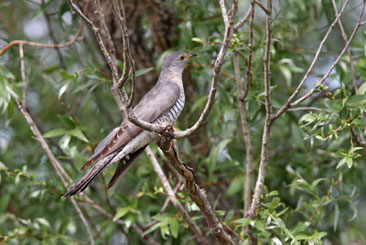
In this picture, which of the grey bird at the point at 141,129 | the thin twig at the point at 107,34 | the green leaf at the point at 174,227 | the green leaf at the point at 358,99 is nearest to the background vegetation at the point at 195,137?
the green leaf at the point at 174,227

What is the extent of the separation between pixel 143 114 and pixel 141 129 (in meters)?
0.22

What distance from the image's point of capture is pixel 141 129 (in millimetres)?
3137

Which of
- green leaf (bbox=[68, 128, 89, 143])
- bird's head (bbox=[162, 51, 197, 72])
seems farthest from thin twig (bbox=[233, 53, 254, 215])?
green leaf (bbox=[68, 128, 89, 143])

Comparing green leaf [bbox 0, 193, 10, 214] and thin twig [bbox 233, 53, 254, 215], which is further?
green leaf [bbox 0, 193, 10, 214]

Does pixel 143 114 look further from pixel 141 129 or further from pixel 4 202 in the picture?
pixel 4 202

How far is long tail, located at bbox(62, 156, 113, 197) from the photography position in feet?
8.86

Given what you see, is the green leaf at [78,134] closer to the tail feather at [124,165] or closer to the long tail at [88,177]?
the tail feather at [124,165]

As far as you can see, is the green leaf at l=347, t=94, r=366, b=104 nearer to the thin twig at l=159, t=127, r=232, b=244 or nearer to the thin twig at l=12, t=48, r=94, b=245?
the thin twig at l=159, t=127, r=232, b=244

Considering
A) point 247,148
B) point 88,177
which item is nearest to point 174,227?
point 247,148

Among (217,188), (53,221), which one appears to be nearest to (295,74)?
(217,188)

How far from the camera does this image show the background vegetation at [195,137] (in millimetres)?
3510

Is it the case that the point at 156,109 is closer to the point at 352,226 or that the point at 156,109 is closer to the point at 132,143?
the point at 132,143

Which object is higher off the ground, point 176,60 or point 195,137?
point 176,60

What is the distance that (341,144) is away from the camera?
11.6 feet
